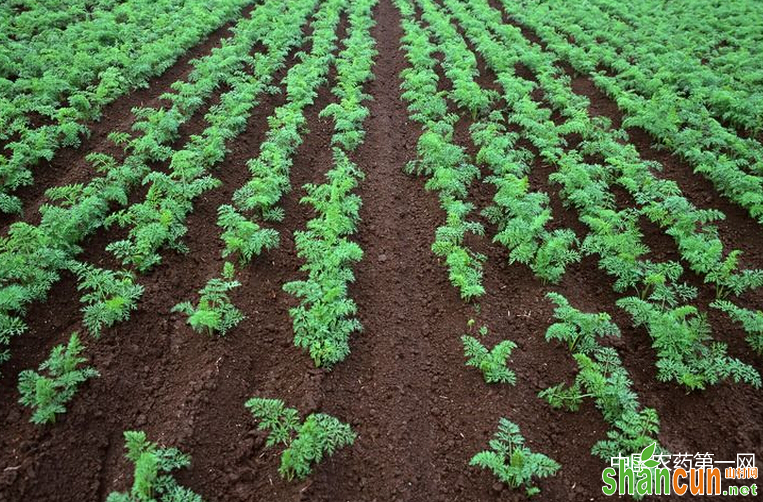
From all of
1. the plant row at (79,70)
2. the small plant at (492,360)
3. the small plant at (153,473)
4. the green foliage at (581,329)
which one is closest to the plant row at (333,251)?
the small plant at (492,360)

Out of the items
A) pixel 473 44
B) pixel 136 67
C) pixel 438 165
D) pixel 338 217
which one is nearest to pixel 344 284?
pixel 338 217

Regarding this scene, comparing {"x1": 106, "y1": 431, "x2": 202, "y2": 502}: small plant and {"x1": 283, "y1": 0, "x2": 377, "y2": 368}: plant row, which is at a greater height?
{"x1": 283, "y1": 0, "x2": 377, "y2": 368}: plant row

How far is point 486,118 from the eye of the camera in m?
12.8

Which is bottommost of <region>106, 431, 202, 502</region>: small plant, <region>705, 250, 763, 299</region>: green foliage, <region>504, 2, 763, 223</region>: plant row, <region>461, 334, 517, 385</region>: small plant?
<region>106, 431, 202, 502</region>: small plant

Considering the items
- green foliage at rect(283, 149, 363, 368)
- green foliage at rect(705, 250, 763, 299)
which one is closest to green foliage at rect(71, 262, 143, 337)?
green foliage at rect(283, 149, 363, 368)

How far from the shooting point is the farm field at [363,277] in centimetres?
593

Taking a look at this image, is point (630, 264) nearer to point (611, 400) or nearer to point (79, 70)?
point (611, 400)

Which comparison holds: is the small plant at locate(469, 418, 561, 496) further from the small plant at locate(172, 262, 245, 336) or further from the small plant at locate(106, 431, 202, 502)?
the small plant at locate(172, 262, 245, 336)

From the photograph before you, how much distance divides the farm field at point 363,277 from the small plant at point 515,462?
3cm

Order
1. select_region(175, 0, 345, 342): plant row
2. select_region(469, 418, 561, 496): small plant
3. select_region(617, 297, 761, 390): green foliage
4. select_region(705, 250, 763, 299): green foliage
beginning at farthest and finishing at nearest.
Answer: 1. select_region(705, 250, 763, 299): green foliage
2. select_region(175, 0, 345, 342): plant row
3. select_region(617, 297, 761, 390): green foliage
4. select_region(469, 418, 561, 496): small plant

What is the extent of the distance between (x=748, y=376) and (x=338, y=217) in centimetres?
650

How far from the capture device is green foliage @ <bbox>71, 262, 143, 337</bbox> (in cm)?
696

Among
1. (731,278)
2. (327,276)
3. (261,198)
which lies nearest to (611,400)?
(731,278)

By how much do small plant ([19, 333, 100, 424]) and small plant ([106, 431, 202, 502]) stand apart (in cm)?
110
